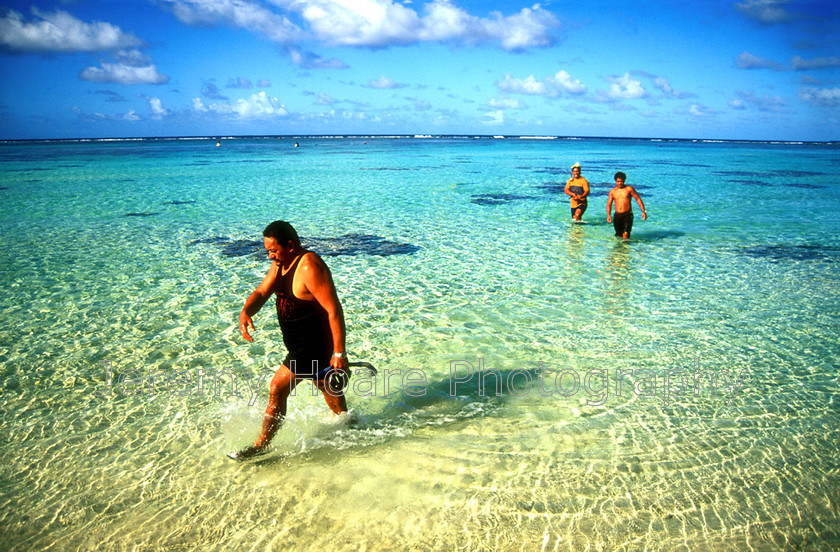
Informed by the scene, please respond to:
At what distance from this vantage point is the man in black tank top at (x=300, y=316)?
3512 millimetres

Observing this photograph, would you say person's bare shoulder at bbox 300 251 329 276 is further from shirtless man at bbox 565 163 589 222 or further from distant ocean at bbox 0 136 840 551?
shirtless man at bbox 565 163 589 222

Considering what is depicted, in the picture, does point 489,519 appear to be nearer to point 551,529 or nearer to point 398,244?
point 551,529

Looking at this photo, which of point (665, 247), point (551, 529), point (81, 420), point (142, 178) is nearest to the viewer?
point (551, 529)

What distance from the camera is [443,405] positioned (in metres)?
4.88

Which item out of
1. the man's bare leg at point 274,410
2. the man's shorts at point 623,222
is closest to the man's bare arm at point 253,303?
the man's bare leg at point 274,410

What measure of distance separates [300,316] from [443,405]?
1.91 m

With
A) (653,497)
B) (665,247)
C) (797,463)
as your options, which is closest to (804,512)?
(797,463)

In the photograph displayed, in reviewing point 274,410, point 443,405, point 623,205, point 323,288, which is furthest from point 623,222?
point 274,410

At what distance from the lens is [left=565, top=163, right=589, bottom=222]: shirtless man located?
14250mm

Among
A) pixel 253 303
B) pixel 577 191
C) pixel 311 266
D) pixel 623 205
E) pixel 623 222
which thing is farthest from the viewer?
pixel 577 191

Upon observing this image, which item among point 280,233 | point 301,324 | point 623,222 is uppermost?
point 280,233

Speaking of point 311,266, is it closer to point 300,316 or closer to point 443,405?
point 300,316

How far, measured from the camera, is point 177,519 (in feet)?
11.3

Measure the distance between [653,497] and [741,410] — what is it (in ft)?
5.81
